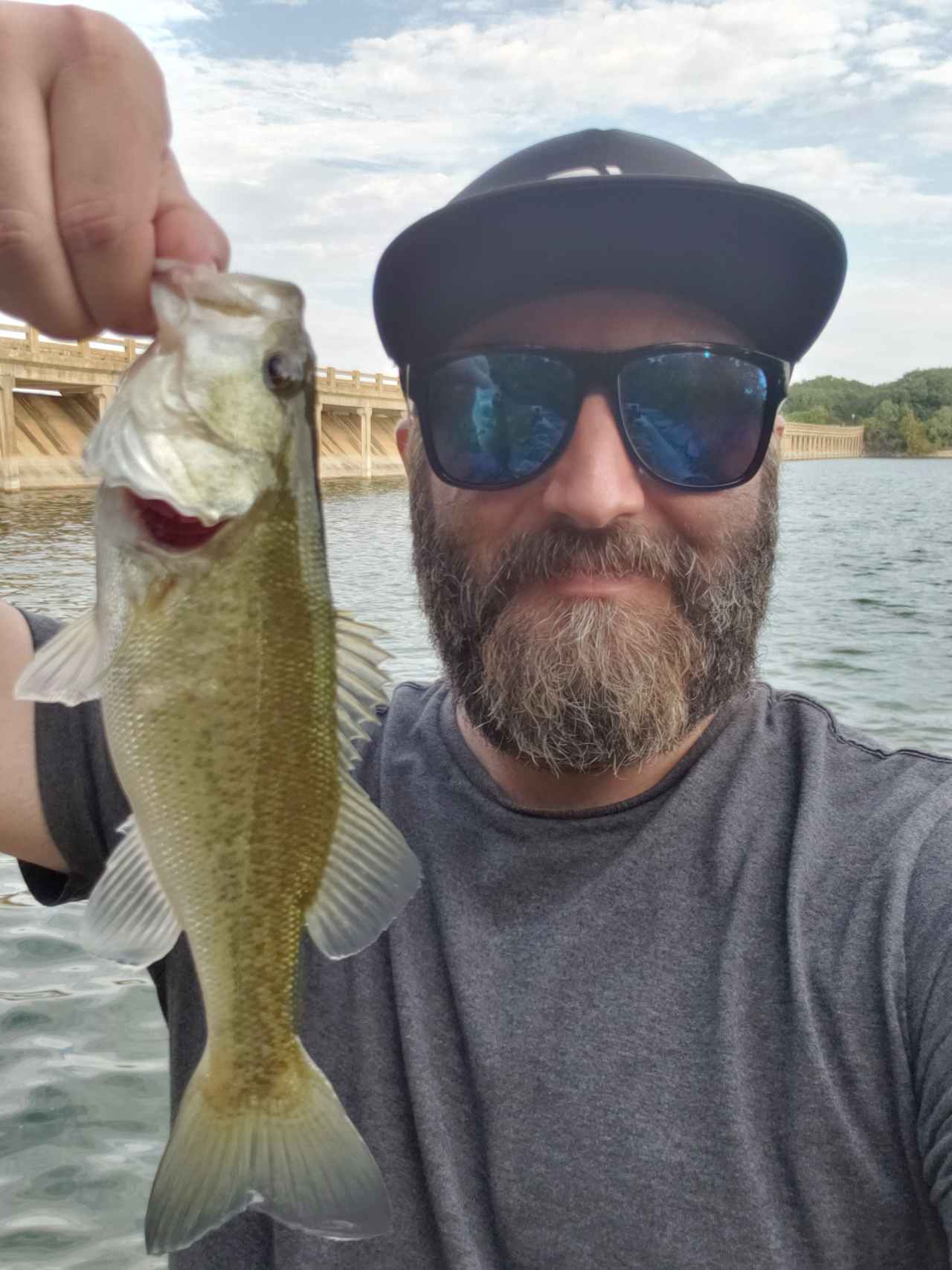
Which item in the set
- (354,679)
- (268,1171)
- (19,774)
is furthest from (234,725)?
(19,774)

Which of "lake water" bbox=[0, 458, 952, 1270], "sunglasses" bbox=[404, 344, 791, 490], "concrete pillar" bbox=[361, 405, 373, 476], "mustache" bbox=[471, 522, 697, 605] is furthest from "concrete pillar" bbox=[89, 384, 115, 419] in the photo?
"mustache" bbox=[471, 522, 697, 605]

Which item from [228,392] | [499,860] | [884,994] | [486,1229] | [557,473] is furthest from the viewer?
[557,473]

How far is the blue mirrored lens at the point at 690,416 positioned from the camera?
2.30 m

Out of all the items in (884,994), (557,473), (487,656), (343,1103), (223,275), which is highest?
(223,275)

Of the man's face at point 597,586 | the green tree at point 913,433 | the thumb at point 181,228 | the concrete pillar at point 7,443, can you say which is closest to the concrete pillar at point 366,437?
the concrete pillar at point 7,443

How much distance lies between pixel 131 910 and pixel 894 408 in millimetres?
131387

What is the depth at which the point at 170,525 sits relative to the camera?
150cm

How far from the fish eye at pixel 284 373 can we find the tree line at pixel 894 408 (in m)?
120

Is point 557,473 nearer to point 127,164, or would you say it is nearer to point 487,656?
point 487,656

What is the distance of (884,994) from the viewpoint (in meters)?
1.76

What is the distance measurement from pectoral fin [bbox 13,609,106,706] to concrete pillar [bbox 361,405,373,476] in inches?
1676

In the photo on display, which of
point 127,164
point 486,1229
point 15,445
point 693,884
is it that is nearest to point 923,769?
point 693,884

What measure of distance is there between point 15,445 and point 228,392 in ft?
102

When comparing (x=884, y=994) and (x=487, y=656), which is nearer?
(x=884, y=994)
